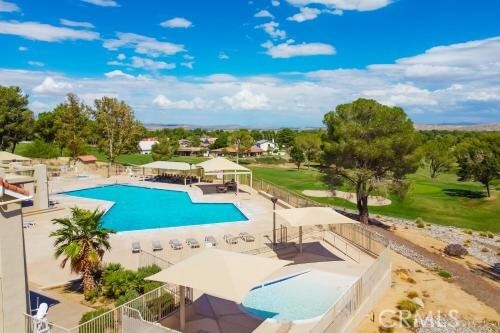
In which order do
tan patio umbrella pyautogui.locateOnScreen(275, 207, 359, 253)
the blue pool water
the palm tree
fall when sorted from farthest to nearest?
1. the blue pool water
2. tan patio umbrella pyautogui.locateOnScreen(275, 207, 359, 253)
3. the palm tree

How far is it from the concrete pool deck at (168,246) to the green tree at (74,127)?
20.9 m

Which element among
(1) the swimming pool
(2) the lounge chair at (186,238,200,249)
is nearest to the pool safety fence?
(1) the swimming pool

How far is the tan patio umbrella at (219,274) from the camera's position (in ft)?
33.1

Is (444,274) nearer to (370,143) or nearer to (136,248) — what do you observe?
(370,143)

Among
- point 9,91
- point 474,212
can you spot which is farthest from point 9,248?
point 9,91

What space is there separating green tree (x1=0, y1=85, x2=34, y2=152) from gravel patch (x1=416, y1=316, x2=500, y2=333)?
55.9 metres

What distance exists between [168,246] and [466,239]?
2140cm

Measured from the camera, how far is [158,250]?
759 inches

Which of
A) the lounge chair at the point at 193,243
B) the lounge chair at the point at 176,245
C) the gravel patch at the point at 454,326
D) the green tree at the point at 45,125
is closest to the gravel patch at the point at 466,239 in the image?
the gravel patch at the point at 454,326

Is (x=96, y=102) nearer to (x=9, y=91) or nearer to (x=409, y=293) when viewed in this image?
(x=9, y=91)

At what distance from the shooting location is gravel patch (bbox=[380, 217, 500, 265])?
25.2m

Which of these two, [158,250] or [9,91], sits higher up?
[9,91]

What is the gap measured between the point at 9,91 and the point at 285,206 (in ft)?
149
